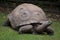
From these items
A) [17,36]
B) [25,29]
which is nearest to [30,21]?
[25,29]

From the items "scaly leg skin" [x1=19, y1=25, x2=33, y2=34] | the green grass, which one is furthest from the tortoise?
the green grass

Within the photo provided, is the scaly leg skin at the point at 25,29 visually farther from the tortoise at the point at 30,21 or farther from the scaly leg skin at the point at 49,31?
the scaly leg skin at the point at 49,31

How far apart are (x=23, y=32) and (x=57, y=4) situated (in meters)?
4.91

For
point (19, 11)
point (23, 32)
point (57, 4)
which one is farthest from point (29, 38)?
point (57, 4)

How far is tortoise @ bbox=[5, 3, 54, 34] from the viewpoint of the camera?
7357mm

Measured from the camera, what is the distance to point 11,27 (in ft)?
27.5

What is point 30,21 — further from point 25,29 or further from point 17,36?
point 17,36

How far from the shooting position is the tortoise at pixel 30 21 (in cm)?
736

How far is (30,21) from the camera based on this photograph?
7.42 meters

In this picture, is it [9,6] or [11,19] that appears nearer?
[11,19]

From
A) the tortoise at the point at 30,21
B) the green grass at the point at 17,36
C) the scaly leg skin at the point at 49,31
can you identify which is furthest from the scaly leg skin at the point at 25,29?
the scaly leg skin at the point at 49,31

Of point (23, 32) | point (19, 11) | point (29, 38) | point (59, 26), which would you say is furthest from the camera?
point (59, 26)

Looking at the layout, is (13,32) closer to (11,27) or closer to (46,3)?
(11,27)

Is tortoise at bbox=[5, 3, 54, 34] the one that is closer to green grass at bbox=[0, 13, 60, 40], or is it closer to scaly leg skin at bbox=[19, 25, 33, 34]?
scaly leg skin at bbox=[19, 25, 33, 34]
